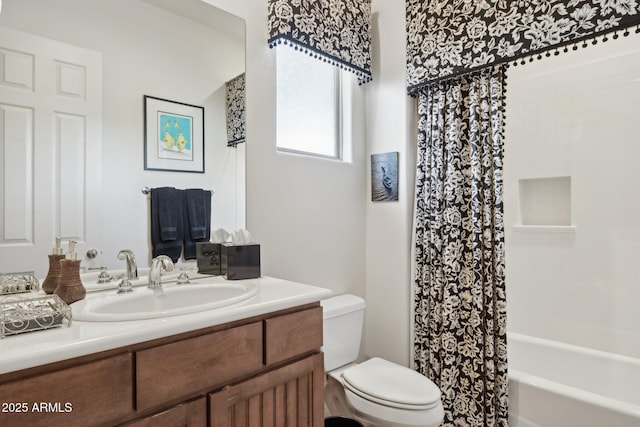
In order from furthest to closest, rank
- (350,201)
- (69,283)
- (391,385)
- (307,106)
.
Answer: (350,201)
(307,106)
(391,385)
(69,283)

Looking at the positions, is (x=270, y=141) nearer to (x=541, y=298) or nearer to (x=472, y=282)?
(x=472, y=282)

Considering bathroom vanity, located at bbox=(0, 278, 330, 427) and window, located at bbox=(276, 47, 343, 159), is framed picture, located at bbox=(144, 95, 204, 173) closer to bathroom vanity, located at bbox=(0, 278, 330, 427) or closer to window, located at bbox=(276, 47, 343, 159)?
window, located at bbox=(276, 47, 343, 159)

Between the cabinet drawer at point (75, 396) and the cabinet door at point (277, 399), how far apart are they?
0.79 ft

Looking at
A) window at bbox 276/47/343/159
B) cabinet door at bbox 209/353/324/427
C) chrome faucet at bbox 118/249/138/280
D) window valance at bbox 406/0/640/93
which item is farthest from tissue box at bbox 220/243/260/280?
window valance at bbox 406/0/640/93

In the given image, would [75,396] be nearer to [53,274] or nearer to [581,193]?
[53,274]

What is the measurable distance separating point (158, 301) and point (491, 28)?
1945 mm

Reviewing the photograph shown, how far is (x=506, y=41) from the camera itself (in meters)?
1.65

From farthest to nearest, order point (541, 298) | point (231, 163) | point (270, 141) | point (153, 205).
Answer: point (541, 298) → point (270, 141) → point (231, 163) → point (153, 205)

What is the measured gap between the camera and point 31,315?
825 millimetres

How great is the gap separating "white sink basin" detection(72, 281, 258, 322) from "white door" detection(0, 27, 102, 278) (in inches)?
10.7

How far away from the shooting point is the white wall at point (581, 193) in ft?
6.57

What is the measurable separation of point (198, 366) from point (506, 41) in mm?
1892

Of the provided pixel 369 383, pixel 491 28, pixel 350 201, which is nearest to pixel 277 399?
pixel 369 383

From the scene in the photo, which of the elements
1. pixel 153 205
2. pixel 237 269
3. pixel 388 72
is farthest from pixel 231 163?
pixel 388 72
